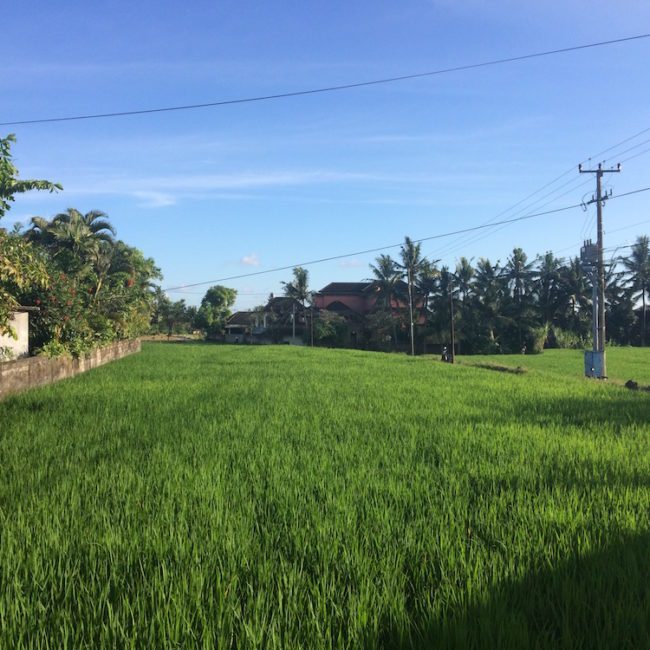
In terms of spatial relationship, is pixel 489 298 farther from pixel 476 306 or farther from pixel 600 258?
pixel 600 258

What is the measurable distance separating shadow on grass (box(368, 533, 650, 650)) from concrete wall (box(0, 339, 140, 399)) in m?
9.65

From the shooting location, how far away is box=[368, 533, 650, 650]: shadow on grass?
1.96m

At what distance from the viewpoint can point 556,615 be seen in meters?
2.15

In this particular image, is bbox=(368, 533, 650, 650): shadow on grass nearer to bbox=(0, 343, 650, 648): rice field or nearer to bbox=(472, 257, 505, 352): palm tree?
bbox=(0, 343, 650, 648): rice field

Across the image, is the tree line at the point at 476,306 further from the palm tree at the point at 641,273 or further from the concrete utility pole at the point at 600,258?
the concrete utility pole at the point at 600,258

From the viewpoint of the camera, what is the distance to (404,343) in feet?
157

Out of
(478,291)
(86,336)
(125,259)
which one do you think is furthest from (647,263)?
(86,336)

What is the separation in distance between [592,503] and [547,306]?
48.8 metres

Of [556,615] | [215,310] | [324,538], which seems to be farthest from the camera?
[215,310]

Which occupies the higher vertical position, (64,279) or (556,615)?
(64,279)

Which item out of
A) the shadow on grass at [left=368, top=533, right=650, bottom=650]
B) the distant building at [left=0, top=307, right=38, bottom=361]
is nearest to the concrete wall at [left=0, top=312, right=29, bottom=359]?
the distant building at [left=0, top=307, right=38, bottom=361]

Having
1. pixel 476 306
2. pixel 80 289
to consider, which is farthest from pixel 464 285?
pixel 80 289

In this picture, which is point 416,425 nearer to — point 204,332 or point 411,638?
point 411,638

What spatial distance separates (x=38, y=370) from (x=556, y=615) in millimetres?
11786
